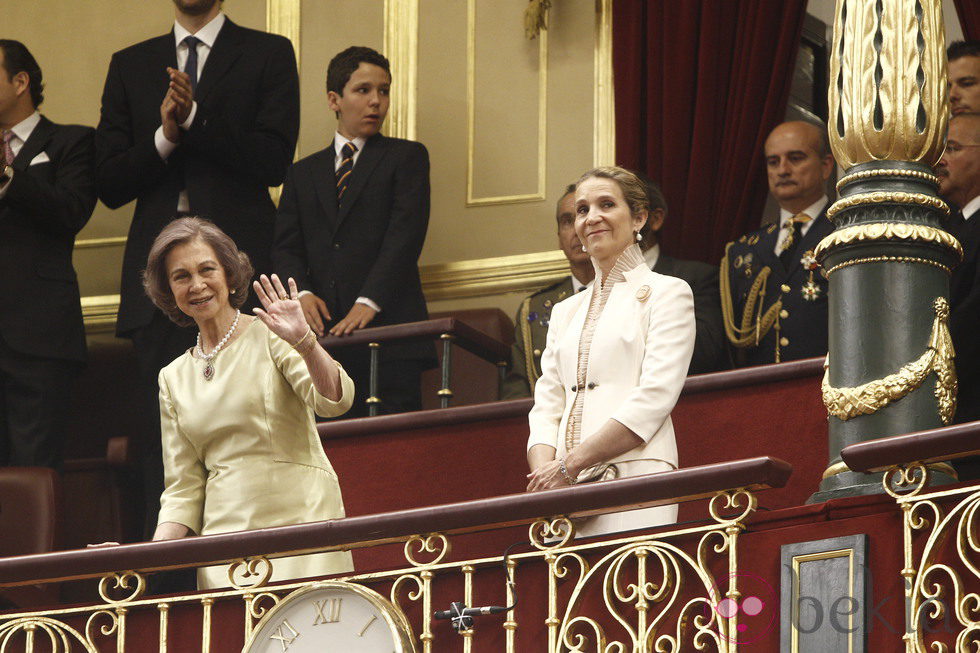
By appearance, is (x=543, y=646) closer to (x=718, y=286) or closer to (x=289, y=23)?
(x=718, y=286)

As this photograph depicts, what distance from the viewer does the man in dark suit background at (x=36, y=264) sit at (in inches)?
220

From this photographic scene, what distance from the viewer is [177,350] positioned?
5.60 metres

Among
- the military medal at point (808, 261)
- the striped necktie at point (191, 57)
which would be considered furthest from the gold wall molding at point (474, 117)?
the military medal at point (808, 261)

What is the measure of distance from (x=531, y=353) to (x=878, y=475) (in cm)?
216

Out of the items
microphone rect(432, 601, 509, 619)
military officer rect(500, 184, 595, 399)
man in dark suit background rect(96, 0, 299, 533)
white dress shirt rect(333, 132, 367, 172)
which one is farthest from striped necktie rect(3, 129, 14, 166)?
microphone rect(432, 601, 509, 619)

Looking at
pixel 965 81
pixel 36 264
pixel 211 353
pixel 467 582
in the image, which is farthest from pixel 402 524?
pixel 36 264

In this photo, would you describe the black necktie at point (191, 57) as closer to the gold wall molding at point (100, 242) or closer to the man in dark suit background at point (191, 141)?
the man in dark suit background at point (191, 141)

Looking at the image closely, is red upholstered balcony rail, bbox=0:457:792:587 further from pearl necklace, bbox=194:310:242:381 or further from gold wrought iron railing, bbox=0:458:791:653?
pearl necklace, bbox=194:310:242:381

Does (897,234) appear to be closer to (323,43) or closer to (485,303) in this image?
(485,303)

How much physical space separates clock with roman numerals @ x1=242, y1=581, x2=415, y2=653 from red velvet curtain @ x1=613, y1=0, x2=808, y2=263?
2663 millimetres

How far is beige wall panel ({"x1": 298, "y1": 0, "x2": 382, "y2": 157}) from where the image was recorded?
23.4ft

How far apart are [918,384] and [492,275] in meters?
3.25

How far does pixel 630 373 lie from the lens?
4.08 metres

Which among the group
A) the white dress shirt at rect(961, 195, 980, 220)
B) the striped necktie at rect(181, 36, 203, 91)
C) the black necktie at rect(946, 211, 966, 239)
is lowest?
the black necktie at rect(946, 211, 966, 239)
